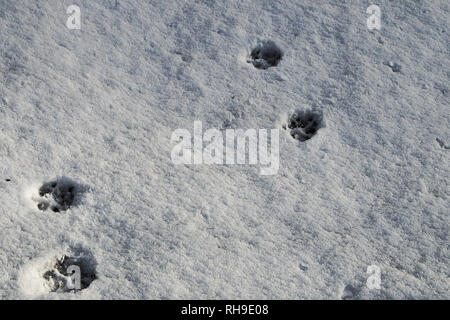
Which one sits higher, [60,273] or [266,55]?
[266,55]

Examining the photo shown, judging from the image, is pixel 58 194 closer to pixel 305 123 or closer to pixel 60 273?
pixel 60 273

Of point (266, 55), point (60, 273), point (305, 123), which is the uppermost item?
point (266, 55)

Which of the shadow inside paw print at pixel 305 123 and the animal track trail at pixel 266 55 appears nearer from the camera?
the shadow inside paw print at pixel 305 123

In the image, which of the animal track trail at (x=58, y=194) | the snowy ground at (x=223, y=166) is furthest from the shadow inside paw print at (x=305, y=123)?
the animal track trail at (x=58, y=194)

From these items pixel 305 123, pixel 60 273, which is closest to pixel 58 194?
pixel 60 273

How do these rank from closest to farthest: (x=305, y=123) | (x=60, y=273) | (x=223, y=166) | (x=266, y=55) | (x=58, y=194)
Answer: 1. (x=60, y=273)
2. (x=58, y=194)
3. (x=223, y=166)
4. (x=305, y=123)
5. (x=266, y=55)

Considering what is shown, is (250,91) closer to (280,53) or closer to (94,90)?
(280,53)

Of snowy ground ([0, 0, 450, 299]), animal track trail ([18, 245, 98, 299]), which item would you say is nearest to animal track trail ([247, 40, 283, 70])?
snowy ground ([0, 0, 450, 299])

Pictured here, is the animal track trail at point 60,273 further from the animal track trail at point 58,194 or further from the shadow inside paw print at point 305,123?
the shadow inside paw print at point 305,123
